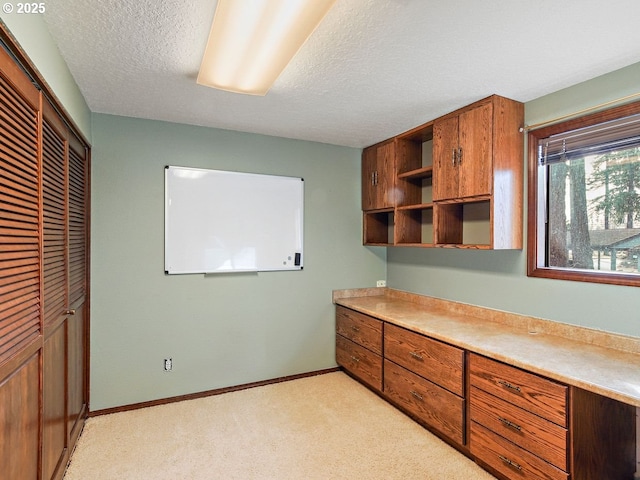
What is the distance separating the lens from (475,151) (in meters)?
2.58

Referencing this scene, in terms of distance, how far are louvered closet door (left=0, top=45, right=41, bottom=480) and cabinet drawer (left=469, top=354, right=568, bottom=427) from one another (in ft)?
7.57

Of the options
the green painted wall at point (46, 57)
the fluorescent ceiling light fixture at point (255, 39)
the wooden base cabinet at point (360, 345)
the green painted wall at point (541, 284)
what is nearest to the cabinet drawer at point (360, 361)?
the wooden base cabinet at point (360, 345)

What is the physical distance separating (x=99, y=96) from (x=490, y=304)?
3.30 meters

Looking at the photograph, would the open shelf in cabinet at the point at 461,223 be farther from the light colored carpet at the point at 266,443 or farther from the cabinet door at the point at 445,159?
the light colored carpet at the point at 266,443

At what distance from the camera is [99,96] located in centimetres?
255

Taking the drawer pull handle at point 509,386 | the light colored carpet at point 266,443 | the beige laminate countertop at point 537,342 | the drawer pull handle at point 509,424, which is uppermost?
the beige laminate countertop at point 537,342

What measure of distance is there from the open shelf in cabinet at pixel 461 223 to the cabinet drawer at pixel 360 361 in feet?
3.90

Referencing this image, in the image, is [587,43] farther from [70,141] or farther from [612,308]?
[70,141]

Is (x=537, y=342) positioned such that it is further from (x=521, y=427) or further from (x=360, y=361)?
(x=360, y=361)

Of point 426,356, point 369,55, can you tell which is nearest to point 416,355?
point 426,356

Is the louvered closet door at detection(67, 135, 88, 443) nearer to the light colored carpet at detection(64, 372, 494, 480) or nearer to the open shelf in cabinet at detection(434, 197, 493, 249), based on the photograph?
the light colored carpet at detection(64, 372, 494, 480)

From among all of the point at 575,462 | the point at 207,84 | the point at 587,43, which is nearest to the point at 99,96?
the point at 207,84

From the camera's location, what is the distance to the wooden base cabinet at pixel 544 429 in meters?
1.77

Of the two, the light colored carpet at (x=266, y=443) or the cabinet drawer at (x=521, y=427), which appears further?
the light colored carpet at (x=266, y=443)
